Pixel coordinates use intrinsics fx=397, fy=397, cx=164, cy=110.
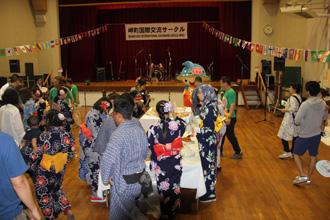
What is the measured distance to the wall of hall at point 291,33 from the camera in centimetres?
921

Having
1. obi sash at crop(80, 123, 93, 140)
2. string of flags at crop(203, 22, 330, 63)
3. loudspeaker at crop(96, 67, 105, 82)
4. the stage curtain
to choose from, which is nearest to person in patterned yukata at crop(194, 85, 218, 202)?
obi sash at crop(80, 123, 93, 140)

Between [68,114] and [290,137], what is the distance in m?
3.65

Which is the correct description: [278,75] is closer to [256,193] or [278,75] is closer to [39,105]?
[256,193]

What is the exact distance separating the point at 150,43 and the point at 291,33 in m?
6.03

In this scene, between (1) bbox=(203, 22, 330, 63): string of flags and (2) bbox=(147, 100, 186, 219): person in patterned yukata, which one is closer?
(2) bbox=(147, 100, 186, 219): person in patterned yukata

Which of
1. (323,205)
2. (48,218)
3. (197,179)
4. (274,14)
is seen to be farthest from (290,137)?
(274,14)

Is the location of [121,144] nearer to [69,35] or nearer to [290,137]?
[290,137]

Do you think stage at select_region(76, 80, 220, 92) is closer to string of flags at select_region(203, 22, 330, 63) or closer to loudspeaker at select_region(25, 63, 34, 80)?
loudspeaker at select_region(25, 63, 34, 80)

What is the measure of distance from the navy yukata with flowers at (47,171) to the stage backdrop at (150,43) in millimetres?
11253

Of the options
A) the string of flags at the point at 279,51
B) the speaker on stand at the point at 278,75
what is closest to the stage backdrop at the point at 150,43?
the string of flags at the point at 279,51

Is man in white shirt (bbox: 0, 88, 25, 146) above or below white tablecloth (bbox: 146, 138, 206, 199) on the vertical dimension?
above

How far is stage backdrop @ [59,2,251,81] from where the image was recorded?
14.1 metres

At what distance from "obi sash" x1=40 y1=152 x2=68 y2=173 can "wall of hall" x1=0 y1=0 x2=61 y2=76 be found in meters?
9.18

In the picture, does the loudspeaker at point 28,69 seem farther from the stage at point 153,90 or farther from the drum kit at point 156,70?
the drum kit at point 156,70
